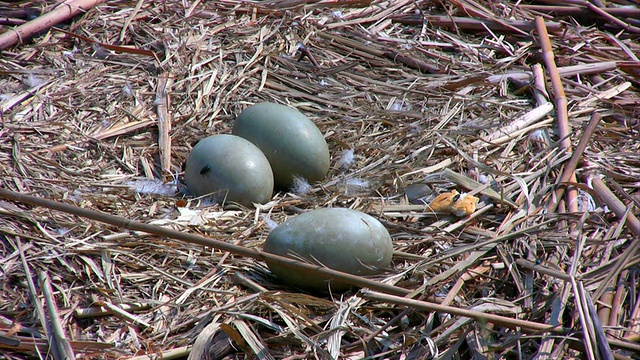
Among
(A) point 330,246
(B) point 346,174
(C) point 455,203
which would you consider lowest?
(B) point 346,174

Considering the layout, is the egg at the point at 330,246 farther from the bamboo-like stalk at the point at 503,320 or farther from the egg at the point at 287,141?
the egg at the point at 287,141

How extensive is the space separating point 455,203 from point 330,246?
674 mm

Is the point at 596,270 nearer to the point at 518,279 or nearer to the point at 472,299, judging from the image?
the point at 518,279

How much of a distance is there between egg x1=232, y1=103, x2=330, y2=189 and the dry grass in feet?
0.42

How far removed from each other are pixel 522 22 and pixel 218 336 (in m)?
2.98

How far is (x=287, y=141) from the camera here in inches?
124

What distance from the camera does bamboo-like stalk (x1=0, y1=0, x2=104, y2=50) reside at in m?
3.71

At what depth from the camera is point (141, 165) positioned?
10.7 ft

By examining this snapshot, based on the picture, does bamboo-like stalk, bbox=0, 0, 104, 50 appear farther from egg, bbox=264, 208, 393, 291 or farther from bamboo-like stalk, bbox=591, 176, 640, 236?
bamboo-like stalk, bbox=591, 176, 640, 236


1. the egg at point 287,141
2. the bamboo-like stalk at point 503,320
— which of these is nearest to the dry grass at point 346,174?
the bamboo-like stalk at point 503,320

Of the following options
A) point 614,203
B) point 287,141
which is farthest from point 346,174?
point 614,203

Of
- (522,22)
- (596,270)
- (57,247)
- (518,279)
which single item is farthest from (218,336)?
(522,22)

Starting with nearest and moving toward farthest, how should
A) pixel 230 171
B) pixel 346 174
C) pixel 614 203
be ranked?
pixel 614 203
pixel 230 171
pixel 346 174

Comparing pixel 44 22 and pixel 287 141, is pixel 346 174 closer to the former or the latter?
pixel 287 141
